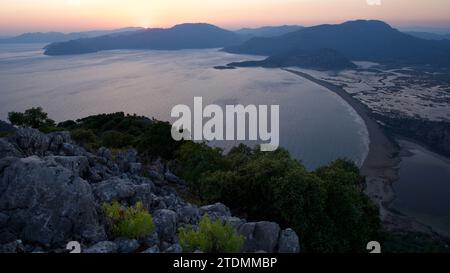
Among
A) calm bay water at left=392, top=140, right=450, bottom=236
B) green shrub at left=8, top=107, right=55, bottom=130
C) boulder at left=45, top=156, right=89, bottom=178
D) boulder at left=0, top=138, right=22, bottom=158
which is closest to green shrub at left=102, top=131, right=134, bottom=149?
green shrub at left=8, top=107, right=55, bottom=130

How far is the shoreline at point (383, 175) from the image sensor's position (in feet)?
172

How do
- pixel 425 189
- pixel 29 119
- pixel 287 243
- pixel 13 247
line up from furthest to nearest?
pixel 425 189 < pixel 29 119 < pixel 287 243 < pixel 13 247

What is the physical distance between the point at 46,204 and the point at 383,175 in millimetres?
68680

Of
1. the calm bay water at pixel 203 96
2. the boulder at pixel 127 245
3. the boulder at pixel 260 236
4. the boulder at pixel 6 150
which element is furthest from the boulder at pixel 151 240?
the calm bay water at pixel 203 96

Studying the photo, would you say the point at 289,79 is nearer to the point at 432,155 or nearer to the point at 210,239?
the point at 432,155

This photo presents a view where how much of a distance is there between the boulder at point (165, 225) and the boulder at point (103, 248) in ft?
7.79

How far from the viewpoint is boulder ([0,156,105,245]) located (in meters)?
10.9

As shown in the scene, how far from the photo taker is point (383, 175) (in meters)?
69.9

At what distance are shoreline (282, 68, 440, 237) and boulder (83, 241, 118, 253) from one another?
160 feet

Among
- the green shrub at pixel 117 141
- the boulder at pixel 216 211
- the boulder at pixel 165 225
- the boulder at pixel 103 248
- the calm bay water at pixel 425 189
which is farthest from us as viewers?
the calm bay water at pixel 425 189

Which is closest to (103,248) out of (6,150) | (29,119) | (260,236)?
(260,236)

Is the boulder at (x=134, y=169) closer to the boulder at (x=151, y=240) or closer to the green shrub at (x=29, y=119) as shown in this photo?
the boulder at (x=151, y=240)

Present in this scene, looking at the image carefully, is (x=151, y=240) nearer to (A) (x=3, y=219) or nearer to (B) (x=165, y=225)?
(B) (x=165, y=225)
